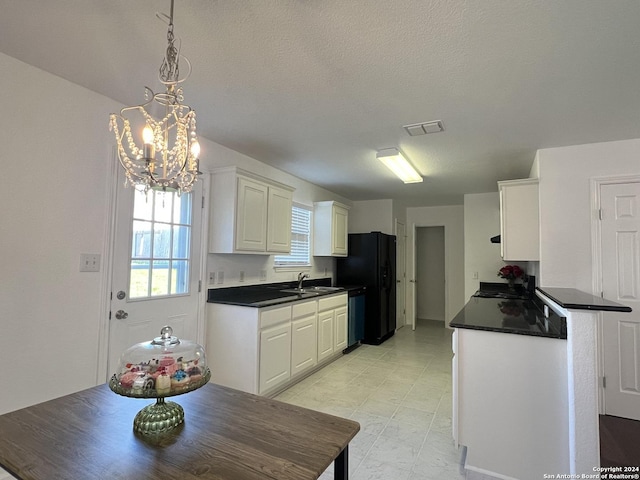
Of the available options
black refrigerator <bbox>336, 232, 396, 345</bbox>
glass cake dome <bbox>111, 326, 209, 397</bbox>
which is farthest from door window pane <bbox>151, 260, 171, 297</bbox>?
black refrigerator <bbox>336, 232, 396, 345</bbox>

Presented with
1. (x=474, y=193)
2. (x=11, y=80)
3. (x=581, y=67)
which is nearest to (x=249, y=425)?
(x=11, y=80)

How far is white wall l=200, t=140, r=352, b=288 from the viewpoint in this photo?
3.22 m

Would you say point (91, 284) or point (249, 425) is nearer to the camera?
point (249, 425)

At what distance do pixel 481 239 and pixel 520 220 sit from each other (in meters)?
2.24

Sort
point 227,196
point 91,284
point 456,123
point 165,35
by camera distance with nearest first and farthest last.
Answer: point 165,35
point 91,284
point 456,123
point 227,196

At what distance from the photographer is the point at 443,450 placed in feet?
7.54

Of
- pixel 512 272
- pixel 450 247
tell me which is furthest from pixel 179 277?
pixel 450 247

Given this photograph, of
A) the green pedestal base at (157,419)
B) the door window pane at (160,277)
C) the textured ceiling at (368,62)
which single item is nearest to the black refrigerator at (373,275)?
the textured ceiling at (368,62)

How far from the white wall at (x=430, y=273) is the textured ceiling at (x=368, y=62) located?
438cm

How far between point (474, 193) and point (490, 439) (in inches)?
168

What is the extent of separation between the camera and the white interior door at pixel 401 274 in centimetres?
637

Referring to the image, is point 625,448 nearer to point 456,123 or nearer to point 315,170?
point 456,123

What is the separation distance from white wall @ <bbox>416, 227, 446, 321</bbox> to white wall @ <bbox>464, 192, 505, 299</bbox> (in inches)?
66.5

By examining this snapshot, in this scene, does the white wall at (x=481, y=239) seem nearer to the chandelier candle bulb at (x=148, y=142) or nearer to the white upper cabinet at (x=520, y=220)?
the white upper cabinet at (x=520, y=220)
